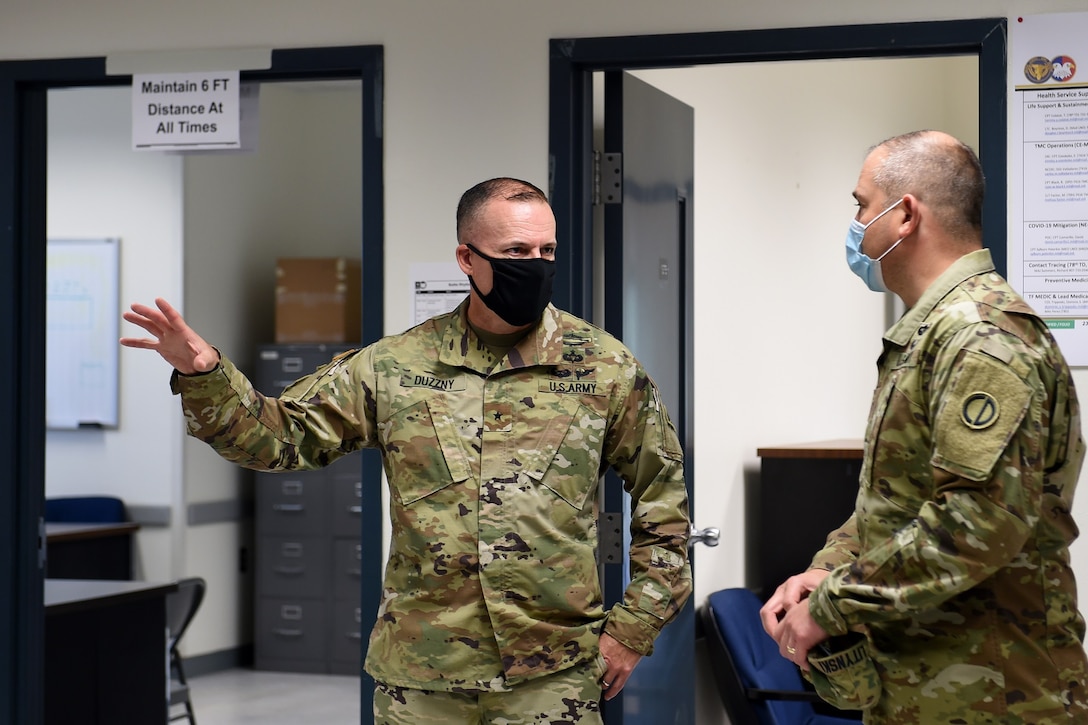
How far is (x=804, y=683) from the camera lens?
153 inches

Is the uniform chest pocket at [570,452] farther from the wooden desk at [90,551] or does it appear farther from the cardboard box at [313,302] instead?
the cardboard box at [313,302]

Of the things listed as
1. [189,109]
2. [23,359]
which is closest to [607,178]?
[189,109]

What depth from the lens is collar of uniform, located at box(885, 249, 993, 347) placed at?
166 centimetres

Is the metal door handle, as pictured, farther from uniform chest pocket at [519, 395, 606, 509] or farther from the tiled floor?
the tiled floor

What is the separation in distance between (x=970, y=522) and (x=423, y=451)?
35.6 inches

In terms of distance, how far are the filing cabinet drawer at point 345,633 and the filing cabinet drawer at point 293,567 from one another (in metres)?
0.14

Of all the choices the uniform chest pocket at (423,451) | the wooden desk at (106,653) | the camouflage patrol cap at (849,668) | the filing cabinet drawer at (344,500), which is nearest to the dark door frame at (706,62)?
the uniform chest pocket at (423,451)

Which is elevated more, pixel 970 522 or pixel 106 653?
pixel 970 522

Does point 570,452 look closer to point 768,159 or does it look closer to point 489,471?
point 489,471

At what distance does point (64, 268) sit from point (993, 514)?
5.78 m

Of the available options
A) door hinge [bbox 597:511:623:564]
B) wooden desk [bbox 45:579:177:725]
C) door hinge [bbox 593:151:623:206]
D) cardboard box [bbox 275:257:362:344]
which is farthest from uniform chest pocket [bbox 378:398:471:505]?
cardboard box [bbox 275:257:362:344]

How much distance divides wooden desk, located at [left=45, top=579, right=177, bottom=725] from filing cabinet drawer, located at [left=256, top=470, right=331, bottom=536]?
2290 mm

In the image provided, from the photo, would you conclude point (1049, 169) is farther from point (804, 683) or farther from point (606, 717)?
point (804, 683)

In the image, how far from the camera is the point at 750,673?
3570mm
